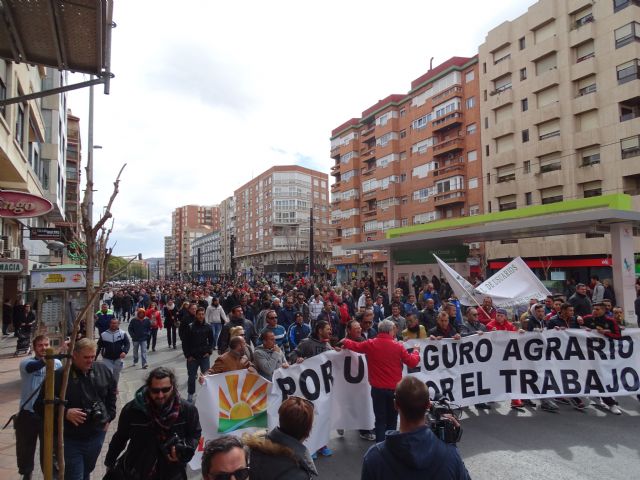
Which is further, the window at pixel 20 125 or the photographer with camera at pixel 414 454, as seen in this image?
the window at pixel 20 125

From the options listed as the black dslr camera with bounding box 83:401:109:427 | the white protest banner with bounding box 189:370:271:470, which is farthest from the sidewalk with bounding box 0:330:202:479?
the white protest banner with bounding box 189:370:271:470

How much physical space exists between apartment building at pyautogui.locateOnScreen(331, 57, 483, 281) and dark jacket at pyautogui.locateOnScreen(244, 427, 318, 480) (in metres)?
38.0

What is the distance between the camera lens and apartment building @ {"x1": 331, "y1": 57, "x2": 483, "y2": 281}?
147 ft

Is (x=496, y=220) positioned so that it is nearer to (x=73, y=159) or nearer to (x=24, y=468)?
(x=24, y=468)

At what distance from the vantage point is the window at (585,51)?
33816mm

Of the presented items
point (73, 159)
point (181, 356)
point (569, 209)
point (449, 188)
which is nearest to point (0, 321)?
point (181, 356)

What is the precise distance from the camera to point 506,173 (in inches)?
1574

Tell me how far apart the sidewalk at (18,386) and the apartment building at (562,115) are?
29.3m

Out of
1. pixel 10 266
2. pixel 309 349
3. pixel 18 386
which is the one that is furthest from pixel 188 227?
pixel 309 349

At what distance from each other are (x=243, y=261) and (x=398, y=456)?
4119 inches

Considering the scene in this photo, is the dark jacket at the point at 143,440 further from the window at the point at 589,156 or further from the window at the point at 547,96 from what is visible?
the window at the point at 547,96

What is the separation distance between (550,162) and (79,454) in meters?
39.6

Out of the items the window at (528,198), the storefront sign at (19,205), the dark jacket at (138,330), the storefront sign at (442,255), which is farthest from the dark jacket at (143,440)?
the window at (528,198)

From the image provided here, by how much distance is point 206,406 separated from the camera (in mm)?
5215
